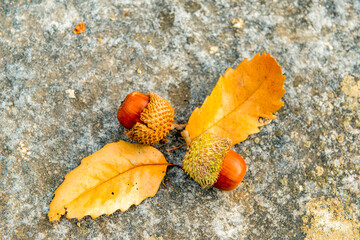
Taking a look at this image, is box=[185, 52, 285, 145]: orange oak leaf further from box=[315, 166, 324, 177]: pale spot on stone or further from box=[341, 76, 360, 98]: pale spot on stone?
box=[341, 76, 360, 98]: pale spot on stone

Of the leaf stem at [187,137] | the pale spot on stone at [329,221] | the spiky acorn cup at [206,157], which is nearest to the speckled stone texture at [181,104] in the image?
the pale spot on stone at [329,221]

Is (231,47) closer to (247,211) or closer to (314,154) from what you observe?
(314,154)

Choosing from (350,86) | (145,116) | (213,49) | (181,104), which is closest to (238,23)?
(213,49)

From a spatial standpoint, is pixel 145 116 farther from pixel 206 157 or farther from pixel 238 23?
pixel 238 23

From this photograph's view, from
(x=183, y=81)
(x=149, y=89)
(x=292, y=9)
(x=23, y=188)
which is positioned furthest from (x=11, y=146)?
(x=292, y=9)

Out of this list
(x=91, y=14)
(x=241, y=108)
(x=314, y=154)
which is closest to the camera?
(x=241, y=108)

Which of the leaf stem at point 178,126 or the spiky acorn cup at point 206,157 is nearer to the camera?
the spiky acorn cup at point 206,157

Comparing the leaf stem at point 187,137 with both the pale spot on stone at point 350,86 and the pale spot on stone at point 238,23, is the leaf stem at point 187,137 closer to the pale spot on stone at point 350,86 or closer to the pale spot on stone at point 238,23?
the pale spot on stone at point 238,23
